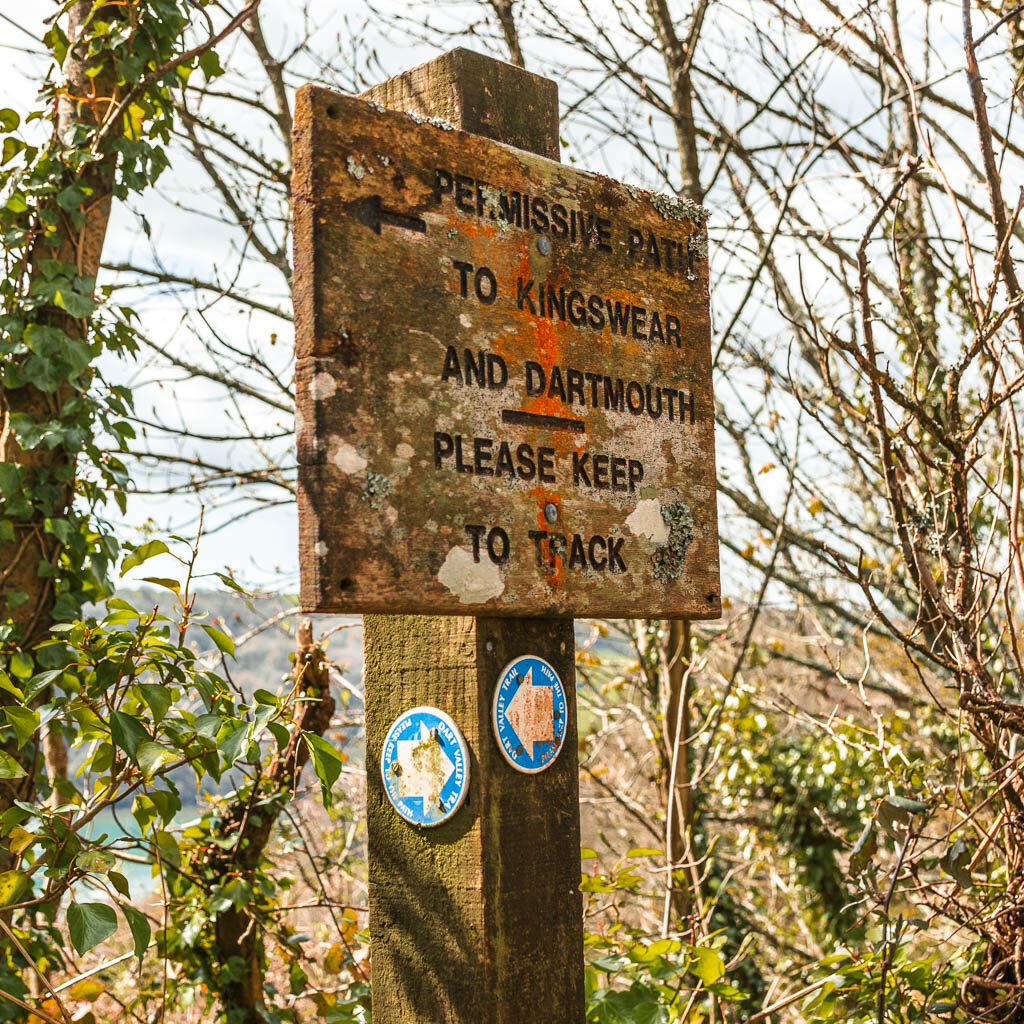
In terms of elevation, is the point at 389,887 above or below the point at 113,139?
below

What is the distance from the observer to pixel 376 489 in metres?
1.39

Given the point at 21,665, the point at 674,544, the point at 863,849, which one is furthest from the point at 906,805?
the point at 21,665

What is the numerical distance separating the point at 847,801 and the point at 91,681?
6334mm

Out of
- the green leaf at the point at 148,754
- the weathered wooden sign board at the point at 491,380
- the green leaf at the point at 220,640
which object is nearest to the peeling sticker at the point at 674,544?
the weathered wooden sign board at the point at 491,380

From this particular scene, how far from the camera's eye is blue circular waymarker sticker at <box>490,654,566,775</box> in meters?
1.61

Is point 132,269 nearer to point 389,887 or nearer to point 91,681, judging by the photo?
point 91,681

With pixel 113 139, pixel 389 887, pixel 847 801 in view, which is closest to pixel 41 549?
pixel 113 139

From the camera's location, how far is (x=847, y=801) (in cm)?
731

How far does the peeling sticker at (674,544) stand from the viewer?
1783 mm

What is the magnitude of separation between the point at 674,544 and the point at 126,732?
987mm

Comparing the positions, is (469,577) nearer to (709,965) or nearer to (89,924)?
(89,924)

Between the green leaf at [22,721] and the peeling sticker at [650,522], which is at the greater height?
the peeling sticker at [650,522]

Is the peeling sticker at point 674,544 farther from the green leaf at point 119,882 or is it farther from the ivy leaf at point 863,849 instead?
the green leaf at point 119,882

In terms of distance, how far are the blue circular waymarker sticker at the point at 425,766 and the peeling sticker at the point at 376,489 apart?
0.40 metres
